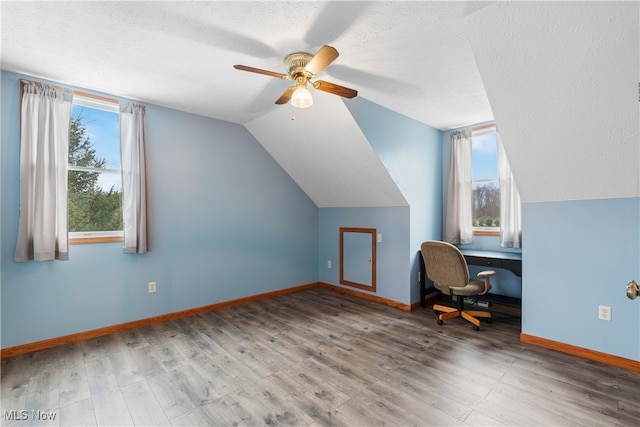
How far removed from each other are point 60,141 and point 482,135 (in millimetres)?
4707

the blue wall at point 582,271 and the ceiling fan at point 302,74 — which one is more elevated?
the ceiling fan at point 302,74

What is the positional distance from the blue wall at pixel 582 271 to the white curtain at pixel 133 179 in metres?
3.85

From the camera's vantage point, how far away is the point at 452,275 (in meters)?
3.00

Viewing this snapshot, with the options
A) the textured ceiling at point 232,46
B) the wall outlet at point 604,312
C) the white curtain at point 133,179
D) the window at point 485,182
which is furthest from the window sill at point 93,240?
the wall outlet at point 604,312

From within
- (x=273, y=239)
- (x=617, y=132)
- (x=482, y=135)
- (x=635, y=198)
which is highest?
(x=482, y=135)

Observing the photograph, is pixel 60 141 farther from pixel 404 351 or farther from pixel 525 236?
pixel 525 236

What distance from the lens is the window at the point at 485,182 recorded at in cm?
372

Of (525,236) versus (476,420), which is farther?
(525,236)

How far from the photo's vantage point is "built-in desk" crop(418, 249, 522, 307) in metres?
3.08

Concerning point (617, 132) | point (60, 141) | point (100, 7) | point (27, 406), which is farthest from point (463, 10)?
point (27, 406)

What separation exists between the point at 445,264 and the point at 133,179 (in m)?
3.39

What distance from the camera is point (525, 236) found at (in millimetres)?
2750

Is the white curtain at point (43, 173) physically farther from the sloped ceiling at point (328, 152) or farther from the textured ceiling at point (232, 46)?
the sloped ceiling at point (328, 152)

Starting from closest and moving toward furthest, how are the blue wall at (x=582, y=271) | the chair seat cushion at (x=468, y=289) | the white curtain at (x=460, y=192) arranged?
the blue wall at (x=582, y=271)
the chair seat cushion at (x=468, y=289)
the white curtain at (x=460, y=192)
